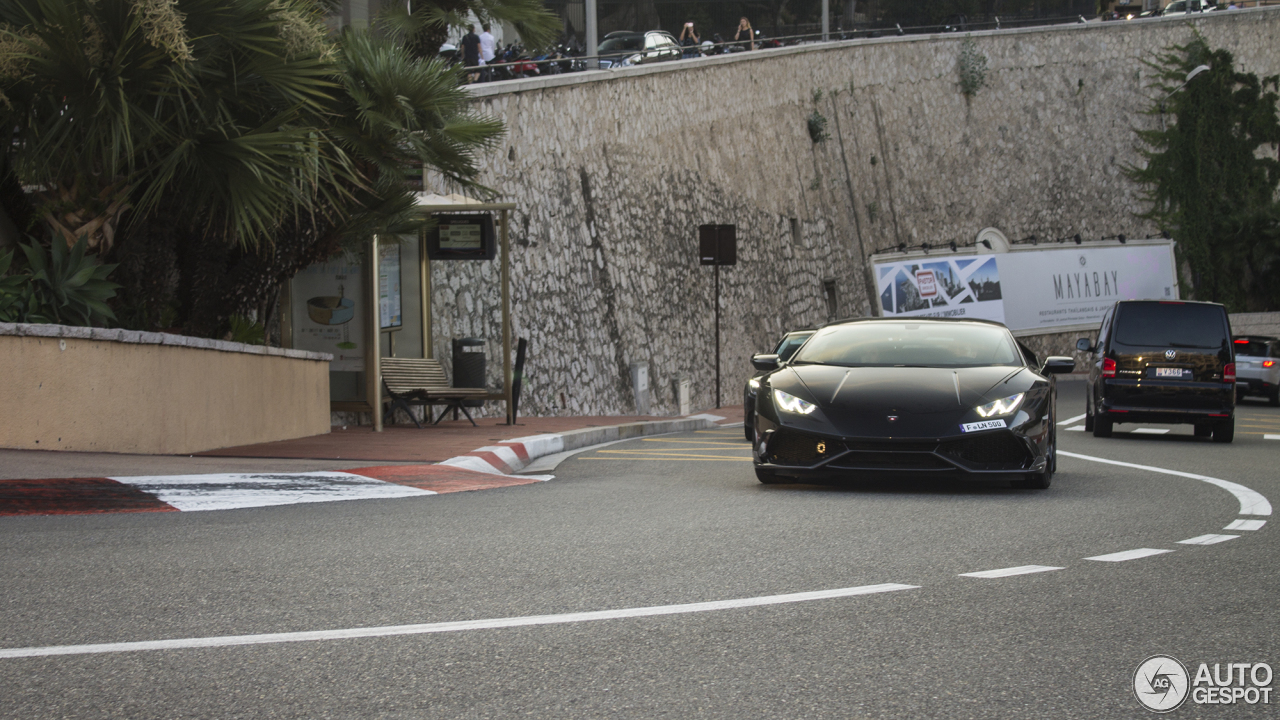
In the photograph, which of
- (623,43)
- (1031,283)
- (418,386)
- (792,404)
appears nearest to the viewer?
(792,404)

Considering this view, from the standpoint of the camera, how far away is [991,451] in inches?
366

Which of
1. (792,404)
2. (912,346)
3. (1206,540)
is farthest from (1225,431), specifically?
(1206,540)

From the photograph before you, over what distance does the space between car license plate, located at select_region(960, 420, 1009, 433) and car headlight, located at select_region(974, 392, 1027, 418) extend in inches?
1.8

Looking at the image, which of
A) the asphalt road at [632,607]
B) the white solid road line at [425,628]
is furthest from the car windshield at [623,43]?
the white solid road line at [425,628]

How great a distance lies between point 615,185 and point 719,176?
271 inches

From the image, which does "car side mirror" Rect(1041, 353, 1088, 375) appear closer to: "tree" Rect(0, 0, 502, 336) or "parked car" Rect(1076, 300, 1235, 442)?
"tree" Rect(0, 0, 502, 336)

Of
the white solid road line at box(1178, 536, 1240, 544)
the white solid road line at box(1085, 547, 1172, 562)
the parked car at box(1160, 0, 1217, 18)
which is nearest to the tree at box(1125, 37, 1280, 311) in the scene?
the parked car at box(1160, 0, 1217, 18)

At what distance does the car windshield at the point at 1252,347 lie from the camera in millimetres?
30594

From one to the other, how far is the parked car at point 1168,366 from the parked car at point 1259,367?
1392 centimetres

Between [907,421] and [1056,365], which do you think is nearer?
[907,421]

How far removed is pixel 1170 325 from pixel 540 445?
861 centimetres

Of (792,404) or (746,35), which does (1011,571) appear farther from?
(746,35)

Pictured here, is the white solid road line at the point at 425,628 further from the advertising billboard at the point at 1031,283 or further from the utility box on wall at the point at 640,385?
the advertising billboard at the point at 1031,283

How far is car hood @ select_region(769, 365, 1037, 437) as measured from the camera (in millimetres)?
9195
